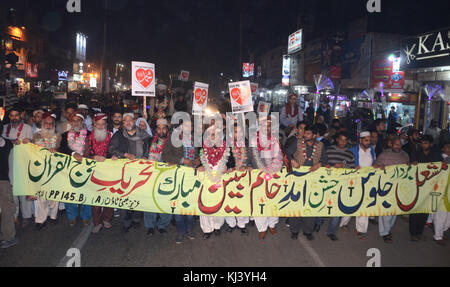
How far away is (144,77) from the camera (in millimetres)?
8523

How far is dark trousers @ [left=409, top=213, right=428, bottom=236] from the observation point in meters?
5.91

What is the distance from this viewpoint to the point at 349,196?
579 cm

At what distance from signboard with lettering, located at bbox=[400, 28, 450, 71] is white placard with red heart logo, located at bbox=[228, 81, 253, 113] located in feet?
24.4

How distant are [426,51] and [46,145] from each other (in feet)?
41.2

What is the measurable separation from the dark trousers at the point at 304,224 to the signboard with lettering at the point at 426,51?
8871 millimetres

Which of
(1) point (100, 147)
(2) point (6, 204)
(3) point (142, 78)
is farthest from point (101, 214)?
(3) point (142, 78)

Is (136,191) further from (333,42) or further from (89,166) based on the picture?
(333,42)

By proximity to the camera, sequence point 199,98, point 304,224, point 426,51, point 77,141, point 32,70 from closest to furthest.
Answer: point 304,224, point 77,141, point 199,98, point 426,51, point 32,70

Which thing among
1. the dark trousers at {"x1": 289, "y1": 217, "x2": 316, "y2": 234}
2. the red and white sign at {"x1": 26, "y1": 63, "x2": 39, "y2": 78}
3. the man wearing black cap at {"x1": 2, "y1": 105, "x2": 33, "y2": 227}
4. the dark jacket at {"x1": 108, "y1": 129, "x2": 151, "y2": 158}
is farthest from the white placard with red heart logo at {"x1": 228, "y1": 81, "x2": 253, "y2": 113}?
the red and white sign at {"x1": 26, "y1": 63, "x2": 39, "y2": 78}

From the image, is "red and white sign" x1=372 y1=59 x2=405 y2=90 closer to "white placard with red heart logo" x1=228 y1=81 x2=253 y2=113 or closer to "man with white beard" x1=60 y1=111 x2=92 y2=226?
"white placard with red heart logo" x1=228 y1=81 x2=253 y2=113

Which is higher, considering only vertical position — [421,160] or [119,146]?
[119,146]

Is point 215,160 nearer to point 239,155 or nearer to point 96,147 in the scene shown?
point 239,155

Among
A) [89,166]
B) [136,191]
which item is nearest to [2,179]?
[89,166]
